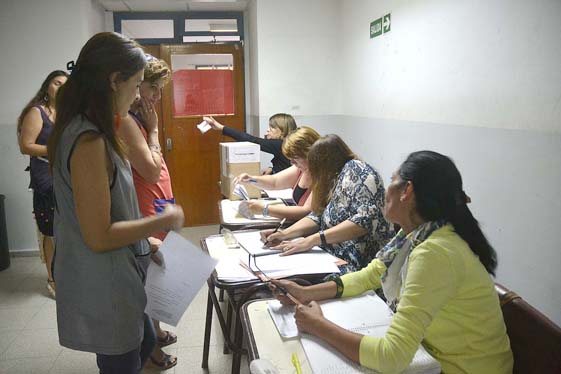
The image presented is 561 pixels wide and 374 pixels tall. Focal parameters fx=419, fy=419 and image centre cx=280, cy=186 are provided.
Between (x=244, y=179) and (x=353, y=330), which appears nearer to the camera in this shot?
(x=353, y=330)

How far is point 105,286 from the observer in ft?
3.76

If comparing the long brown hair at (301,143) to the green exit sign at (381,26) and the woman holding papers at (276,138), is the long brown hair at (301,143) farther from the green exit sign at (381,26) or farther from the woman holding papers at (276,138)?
the green exit sign at (381,26)

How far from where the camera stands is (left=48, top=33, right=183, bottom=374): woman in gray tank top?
1067mm

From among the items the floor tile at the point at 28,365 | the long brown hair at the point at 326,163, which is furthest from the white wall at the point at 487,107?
the floor tile at the point at 28,365

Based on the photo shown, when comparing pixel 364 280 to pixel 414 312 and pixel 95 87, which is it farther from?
pixel 95 87

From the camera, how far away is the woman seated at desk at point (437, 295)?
3.18 feet

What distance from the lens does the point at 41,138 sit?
9.89 ft

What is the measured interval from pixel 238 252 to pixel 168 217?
2.09ft

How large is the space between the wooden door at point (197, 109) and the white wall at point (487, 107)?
1682 mm

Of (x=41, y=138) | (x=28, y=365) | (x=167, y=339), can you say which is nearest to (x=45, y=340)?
(x=28, y=365)

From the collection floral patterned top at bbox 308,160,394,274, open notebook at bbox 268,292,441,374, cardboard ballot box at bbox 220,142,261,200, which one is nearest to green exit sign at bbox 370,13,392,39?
cardboard ballot box at bbox 220,142,261,200

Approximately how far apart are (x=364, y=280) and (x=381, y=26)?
2339mm

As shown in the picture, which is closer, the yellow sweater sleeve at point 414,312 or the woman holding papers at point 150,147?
the yellow sweater sleeve at point 414,312

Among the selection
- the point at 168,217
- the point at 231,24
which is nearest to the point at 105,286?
the point at 168,217
